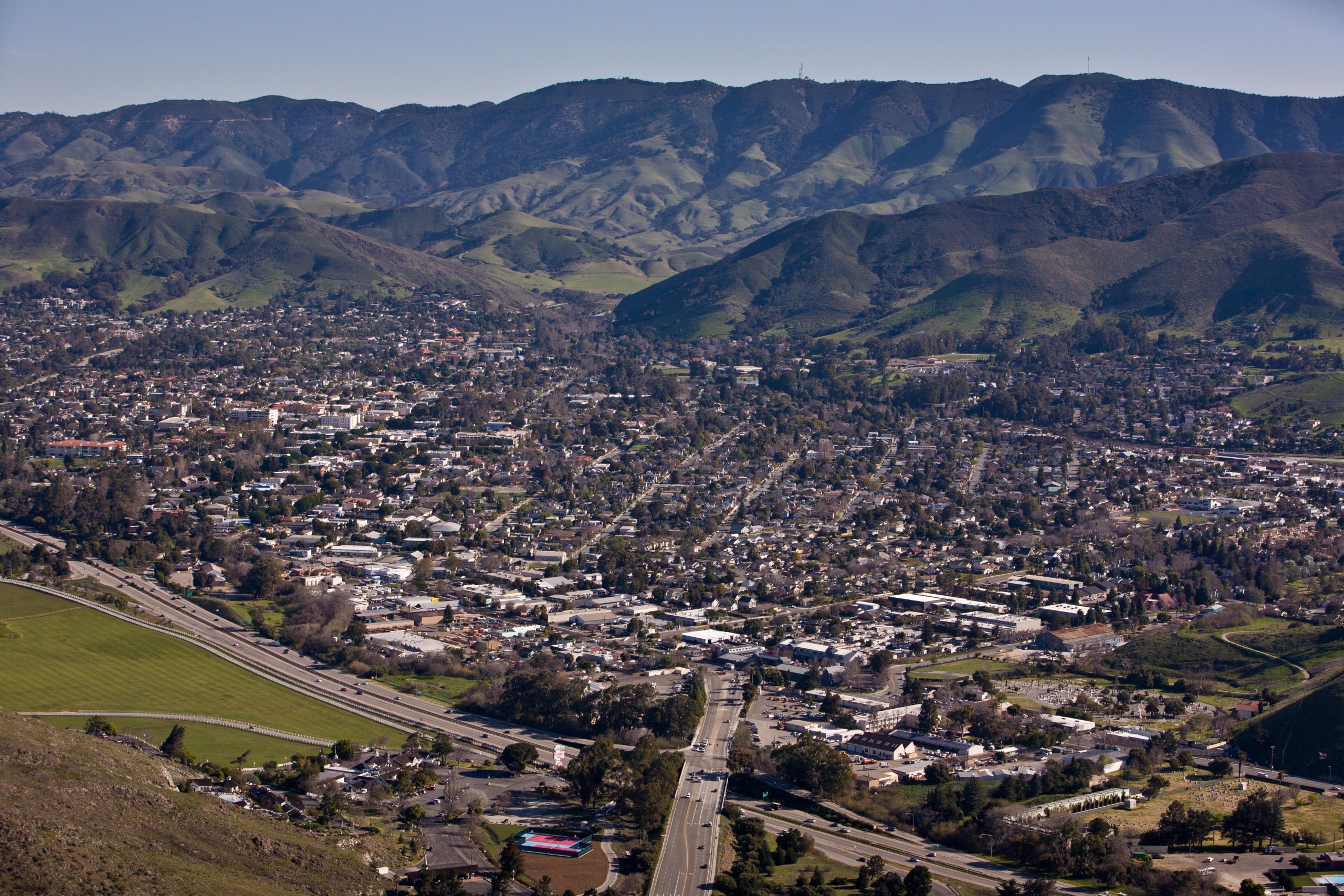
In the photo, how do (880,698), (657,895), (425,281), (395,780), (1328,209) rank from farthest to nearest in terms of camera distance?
(425,281) → (1328,209) → (880,698) → (395,780) → (657,895)

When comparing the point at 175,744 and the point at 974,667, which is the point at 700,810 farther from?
the point at 974,667

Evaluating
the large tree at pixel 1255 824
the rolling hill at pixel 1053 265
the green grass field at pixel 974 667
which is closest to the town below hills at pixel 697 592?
the large tree at pixel 1255 824

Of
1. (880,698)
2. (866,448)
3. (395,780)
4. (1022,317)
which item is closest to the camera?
(395,780)

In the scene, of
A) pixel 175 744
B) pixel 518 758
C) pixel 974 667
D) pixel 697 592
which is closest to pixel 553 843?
pixel 518 758

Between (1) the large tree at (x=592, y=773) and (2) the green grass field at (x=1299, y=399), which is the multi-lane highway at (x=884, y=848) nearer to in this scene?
(1) the large tree at (x=592, y=773)

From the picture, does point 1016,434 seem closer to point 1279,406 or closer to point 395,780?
point 1279,406

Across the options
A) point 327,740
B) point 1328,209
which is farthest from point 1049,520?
point 1328,209
